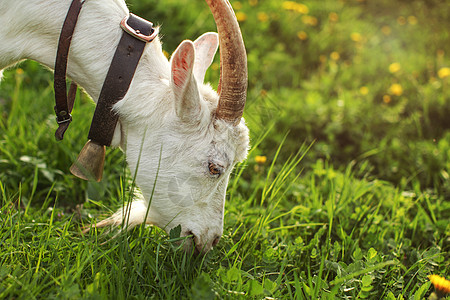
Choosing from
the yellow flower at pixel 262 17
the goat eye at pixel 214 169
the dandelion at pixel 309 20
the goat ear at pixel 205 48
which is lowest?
the dandelion at pixel 309 20

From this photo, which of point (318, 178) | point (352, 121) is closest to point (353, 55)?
point (352, 121)

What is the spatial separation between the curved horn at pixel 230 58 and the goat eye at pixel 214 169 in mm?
259

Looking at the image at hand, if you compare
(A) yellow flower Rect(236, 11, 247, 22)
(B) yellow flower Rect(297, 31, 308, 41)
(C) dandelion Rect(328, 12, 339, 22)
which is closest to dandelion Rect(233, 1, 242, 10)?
(A) yellow flower Rect(236, 11, 247, 22)

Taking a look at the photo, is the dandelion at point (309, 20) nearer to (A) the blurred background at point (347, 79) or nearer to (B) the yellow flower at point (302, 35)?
(A) the blurred background at point (347, 79)

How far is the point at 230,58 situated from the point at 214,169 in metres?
0.55

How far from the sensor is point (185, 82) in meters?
2.00

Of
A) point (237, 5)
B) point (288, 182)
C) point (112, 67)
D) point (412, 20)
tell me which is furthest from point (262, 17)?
point (112, 67)

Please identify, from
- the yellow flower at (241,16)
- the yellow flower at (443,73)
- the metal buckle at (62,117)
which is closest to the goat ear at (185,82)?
the metal buckle at (62,117)

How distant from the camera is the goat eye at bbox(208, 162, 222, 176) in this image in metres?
2.20

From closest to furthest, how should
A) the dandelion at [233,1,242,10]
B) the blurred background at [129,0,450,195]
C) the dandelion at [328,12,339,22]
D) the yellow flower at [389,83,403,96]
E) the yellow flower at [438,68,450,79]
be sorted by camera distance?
the blurred background at [129,0,450,195], the yellow flower at [389,83,403,96], the yellow flower at [438,68,450,79], the dandelion at [233,1,242,10], the dandelion at [328,12,339,22]

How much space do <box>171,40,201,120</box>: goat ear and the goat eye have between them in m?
0.25

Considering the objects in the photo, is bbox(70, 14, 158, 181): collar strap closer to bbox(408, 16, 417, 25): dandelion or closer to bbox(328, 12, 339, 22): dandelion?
bbox(328, 12, 339, 22): dandelion

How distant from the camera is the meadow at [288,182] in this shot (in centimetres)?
216

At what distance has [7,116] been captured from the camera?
3.84 meters
